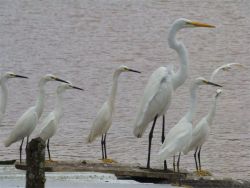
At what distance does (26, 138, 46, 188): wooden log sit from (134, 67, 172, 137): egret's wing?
11.5 feet

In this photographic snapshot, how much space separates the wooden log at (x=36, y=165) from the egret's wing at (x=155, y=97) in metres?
3.50

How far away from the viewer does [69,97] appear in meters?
18.8

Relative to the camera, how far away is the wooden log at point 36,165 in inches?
282

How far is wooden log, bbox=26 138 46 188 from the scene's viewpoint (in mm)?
7156

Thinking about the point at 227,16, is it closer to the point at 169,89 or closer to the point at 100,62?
the point at 100,62

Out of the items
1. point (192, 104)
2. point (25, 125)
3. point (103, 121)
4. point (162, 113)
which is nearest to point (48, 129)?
point (25, 125)

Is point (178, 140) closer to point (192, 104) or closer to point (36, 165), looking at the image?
point (192, 104)

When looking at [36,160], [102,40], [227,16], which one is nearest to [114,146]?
[36,160]

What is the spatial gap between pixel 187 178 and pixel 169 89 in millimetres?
961

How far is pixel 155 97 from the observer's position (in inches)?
419

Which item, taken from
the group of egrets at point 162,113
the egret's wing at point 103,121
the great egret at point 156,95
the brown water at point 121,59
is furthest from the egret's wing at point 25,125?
the brown water at point 121,59

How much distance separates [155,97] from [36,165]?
3.66 meters

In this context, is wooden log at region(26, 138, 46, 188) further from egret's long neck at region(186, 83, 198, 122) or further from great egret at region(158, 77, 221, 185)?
egret's long neck at region(186, 83, 198, 122)

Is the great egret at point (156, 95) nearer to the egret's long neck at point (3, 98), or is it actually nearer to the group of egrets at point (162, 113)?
the group of egrets at point (162, 113)
